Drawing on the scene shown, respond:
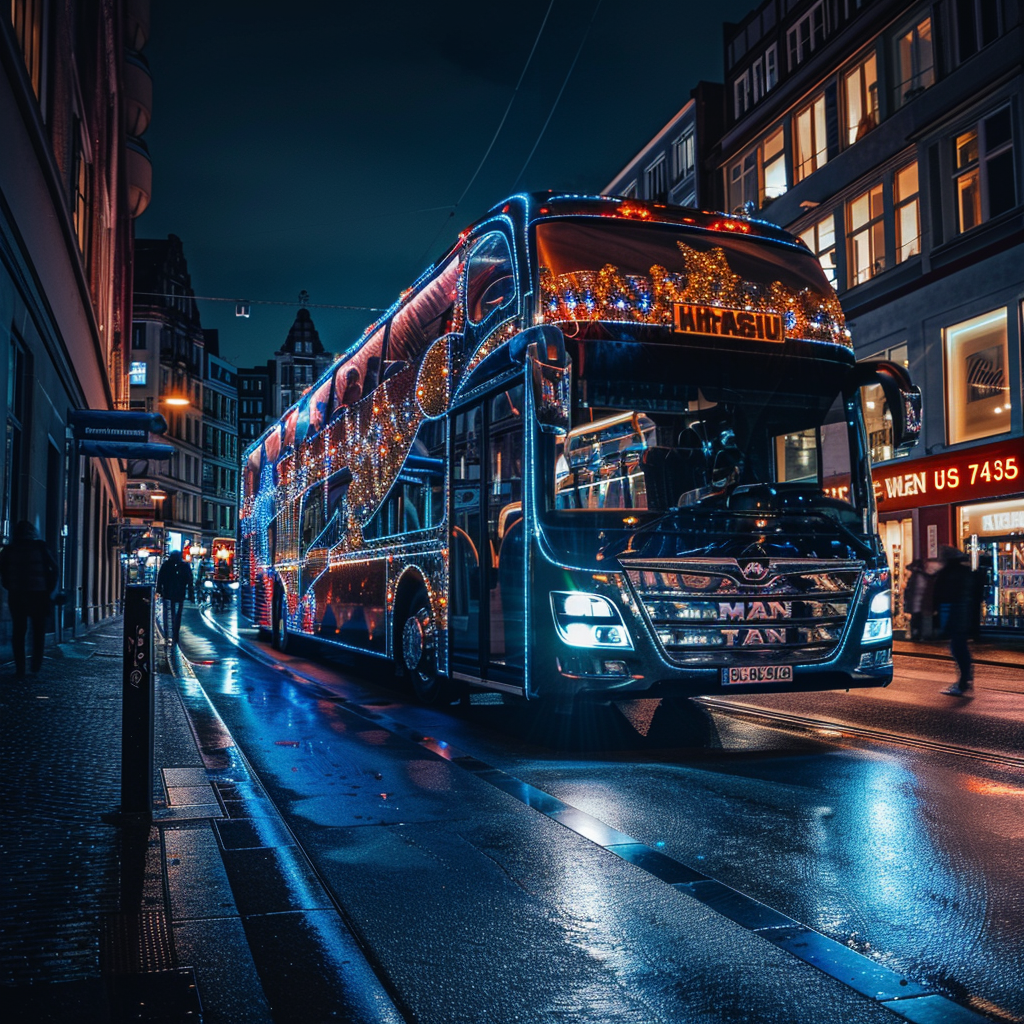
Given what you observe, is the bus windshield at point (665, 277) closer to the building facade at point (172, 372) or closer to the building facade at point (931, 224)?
the building facade at point (931, 224)

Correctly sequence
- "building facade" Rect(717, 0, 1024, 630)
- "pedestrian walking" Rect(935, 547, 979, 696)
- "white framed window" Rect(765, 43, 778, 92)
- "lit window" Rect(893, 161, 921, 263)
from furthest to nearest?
"white framed window" Rect(765, 43, 778, 92) → "lit window" Rect(893, 161, 921, 263) → "building facade" Rect(717, 0, 1024, 630) → "pedestrian walking" Rect(935, 547, 979, 696)

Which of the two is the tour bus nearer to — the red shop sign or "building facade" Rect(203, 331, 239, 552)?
the red shop sign

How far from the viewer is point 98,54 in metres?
26.6

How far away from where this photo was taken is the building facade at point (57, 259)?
43.9ft

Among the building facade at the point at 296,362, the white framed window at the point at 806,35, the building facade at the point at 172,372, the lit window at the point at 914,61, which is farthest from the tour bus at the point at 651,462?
the building facade at the point at 296,362

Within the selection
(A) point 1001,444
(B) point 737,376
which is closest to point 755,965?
(B) point 737,376

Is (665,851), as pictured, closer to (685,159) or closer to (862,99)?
(862,99)

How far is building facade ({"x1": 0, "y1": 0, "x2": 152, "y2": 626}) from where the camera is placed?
526 inches

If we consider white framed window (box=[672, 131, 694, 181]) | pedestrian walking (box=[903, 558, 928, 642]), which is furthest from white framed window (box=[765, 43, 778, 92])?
pedestrian walking (box=[903, 558, 928, 642])

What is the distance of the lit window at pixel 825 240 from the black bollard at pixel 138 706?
26522mm

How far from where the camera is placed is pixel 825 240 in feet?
98.8

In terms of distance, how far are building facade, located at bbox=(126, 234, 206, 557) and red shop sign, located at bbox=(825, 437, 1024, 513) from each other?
58296 millimetres

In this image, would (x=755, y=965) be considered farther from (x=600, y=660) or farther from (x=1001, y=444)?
(x=1001, y=444)

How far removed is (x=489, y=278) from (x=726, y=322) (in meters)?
1.95
